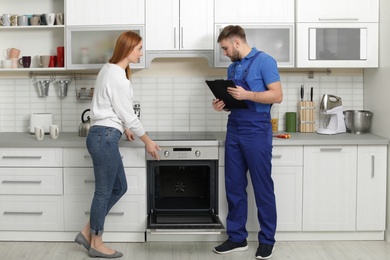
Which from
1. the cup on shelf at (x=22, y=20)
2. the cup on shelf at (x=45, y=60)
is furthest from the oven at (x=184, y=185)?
the cup on shelf at (x=22, y=20)

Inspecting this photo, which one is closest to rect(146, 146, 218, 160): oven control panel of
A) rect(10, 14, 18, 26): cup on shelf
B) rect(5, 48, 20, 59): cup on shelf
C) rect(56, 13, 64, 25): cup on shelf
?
rect(56, 13, 64, 25): cup on shelf

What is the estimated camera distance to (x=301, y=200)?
4383mm

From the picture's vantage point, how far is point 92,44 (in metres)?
4.56

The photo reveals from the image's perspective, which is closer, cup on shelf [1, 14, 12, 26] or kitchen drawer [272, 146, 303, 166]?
kitchen drawer [272, 146, 303, 166]

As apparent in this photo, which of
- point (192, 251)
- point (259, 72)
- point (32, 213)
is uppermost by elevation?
point (259, 72)

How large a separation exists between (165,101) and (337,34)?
1473mm

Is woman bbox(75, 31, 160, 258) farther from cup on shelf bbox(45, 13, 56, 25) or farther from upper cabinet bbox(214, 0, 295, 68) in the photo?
cup on shelf bbox(45, 13, 56, 25)

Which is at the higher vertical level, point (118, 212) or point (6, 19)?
point (6, 19)

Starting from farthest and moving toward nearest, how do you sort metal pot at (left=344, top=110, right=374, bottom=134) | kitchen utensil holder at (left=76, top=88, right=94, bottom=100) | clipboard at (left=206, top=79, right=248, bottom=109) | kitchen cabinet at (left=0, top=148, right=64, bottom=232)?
kitchen utensil holder at (left=76, top=88, right=94, bottom=100) < metal pot at (left=344, top=110, right=374, bottom=134) < kitchen cabinet at (left=0, top=148, right=64, bottom=232) < clipboard at (left=206, top=79, right=248, bottom=109)

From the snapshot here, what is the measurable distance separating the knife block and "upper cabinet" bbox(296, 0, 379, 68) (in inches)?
15.3

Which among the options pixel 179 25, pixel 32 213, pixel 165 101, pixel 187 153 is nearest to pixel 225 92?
pixel 187 153

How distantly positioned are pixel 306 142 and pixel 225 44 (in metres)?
0.95

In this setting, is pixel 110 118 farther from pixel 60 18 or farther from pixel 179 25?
pixel 60 18

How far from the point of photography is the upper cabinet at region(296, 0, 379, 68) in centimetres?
451
